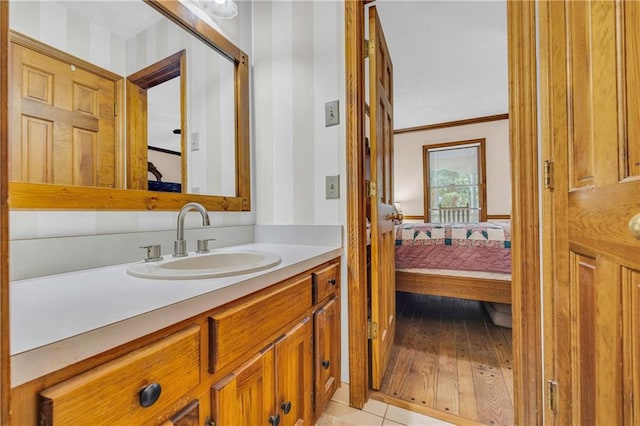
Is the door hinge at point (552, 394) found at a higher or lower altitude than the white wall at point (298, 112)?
lower

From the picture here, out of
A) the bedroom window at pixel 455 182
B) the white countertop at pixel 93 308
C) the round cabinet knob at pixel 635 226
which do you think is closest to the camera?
the white countertop at pixel 93 308

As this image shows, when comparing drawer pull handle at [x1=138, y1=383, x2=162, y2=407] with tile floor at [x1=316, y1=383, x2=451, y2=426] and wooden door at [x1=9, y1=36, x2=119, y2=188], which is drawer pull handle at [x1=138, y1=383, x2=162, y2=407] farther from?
tile floor at [x1=316, y1=383, x2=451, y2=426]

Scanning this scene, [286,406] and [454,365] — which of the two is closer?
[286,406]

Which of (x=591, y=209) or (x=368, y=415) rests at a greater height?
(x=591, y=209)

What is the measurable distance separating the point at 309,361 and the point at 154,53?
1.37 meters

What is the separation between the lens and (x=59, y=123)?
2.84 feet

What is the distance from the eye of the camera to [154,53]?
44.8 inches

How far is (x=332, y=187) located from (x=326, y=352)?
29.6 inches

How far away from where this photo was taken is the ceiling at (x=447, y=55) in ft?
6.98

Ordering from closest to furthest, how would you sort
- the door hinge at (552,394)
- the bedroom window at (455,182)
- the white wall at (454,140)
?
the door hinge at (552,394)
the white wall at (454,140)
the bedroom window at (455,182)

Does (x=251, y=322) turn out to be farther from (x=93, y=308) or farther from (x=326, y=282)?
(x=326, y=282)

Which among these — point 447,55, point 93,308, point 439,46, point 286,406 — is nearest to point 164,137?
point 93,308

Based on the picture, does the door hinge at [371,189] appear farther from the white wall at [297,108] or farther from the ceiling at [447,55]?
the ceiling at [447,55]

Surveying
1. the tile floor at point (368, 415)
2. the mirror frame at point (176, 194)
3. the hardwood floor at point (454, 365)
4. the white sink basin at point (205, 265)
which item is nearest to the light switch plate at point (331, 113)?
the mirror frame at point (176, 194)
